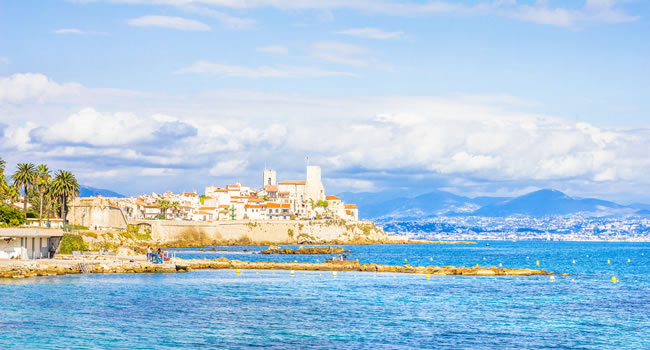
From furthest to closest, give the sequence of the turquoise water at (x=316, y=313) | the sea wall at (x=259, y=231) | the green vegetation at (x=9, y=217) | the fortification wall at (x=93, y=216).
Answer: the sea wall at (x=259, y=231) < the fortification wall at (x=93, y=216) < the green vegetation at (x=9, y=217) < the turquoise water at (x=316, y=313)

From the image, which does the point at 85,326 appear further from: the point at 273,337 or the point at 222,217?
the point at 222,217

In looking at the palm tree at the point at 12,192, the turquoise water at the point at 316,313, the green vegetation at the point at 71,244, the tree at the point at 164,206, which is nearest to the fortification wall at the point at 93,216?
the palm tree at the point at 12,192

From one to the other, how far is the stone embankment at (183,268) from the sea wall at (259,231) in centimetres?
5633

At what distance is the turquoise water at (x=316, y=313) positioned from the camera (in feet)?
103

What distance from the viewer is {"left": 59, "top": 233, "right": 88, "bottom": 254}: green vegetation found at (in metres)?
74.4

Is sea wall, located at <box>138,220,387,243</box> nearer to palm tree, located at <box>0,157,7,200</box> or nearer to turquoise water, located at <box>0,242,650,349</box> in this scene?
palm tree, located at <box>0,157,7,200</box>

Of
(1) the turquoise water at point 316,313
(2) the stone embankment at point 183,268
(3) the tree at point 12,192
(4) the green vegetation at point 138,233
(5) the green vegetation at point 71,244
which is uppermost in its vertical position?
(3) the tree at point 12,192

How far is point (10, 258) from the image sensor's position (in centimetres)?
6194

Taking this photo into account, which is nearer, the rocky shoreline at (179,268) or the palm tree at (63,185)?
the rocky shoreline at (179,268)

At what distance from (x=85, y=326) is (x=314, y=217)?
163275 millimetres

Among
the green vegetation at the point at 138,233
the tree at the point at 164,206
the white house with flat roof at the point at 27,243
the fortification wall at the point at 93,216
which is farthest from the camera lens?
the tree at the point at 164,206

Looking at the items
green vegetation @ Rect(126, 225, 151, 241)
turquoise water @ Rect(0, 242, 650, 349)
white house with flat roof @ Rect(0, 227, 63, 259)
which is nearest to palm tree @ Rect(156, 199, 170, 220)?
green vegetation @ Rect(126, 225, 151, 241)

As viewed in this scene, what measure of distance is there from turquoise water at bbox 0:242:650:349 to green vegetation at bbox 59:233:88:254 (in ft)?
64.1

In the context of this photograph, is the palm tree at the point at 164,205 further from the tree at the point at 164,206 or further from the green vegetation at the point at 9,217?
the green vegetation at the point at 9,217
